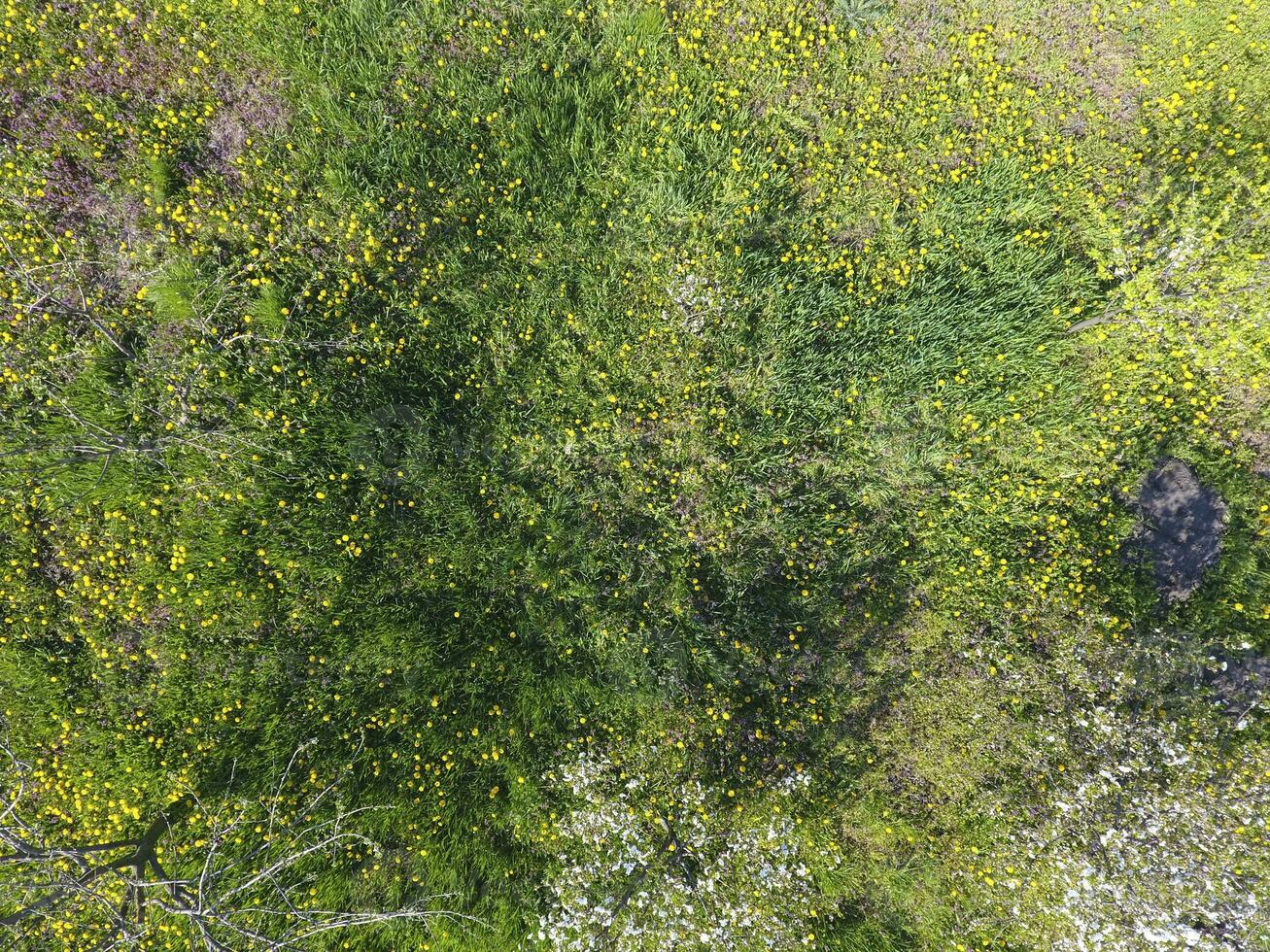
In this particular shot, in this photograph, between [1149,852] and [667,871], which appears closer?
[1149,852]

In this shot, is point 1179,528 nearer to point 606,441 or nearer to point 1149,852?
point 1149,852

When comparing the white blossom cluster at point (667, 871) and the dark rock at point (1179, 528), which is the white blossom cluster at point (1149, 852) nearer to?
the dark rock at point (1179, 528)

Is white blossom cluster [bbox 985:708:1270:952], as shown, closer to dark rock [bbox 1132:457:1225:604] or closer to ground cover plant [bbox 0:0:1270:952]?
ground cover plant [bbox 0:0:1270:952]

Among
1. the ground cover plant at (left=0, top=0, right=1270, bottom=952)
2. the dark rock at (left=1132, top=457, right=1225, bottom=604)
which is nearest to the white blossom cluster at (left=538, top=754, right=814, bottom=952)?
the ground cover plant at (left=0, top=0, right=1270, bottom=952)

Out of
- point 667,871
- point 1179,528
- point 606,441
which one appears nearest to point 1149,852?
point 1179,528

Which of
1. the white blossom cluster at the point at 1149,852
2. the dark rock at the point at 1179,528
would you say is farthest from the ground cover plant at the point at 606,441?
the white blossom cluster at the point at 1149,852
